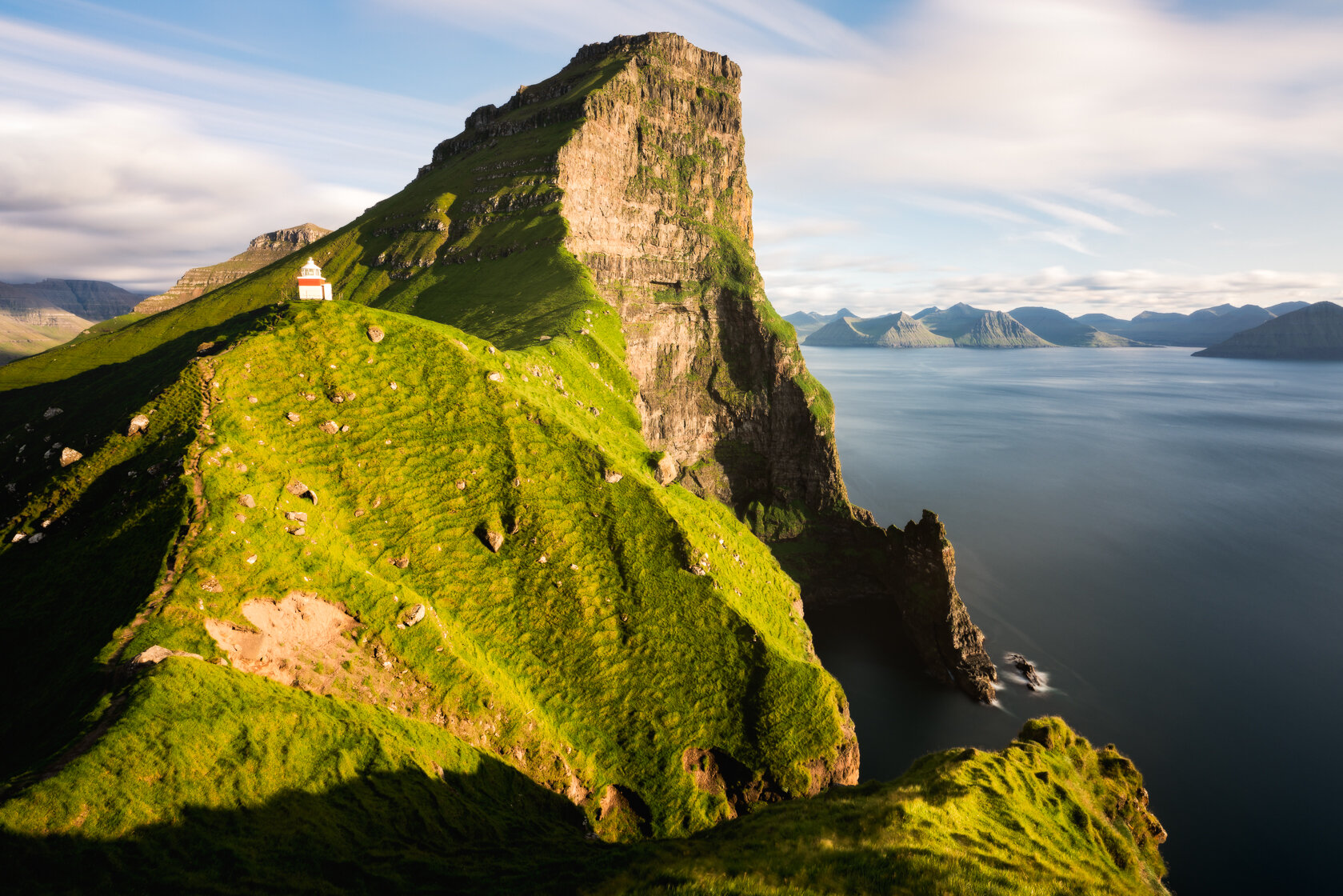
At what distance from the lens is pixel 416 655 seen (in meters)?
30.7

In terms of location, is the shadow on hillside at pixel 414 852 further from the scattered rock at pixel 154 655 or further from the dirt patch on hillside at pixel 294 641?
the scattered rock at pixel 154 655

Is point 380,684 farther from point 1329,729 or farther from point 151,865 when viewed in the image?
point 1329,729

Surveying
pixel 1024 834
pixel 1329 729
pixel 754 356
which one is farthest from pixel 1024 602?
pixel 1024 834

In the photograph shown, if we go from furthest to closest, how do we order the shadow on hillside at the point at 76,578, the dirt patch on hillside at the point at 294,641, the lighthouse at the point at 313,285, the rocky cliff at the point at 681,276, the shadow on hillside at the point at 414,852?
the rocky cliff at the point at 681,276 → the lighthouse at the point at 313,285 → the dirt patch on hillside at the point at 294,641 → the shadow on hillside at the point at 76,578 → the shadow on hillside at the point at 414,852

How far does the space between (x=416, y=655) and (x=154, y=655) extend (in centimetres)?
1141

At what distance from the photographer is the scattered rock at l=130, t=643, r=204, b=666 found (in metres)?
22.1

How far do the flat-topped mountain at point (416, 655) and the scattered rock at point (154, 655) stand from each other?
0.13 meters

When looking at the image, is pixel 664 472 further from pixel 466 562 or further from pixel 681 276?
pixel 681 276

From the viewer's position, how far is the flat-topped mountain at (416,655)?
19.2 meters

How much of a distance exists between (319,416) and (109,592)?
51.8ft

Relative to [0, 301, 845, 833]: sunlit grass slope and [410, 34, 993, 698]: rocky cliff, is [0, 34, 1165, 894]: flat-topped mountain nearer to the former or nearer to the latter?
[0, 301, 845, 833]: sunlit grass slope

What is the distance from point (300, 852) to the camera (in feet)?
63.8

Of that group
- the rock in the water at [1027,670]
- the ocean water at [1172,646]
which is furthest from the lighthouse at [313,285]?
the rock in the water at [1027,670]

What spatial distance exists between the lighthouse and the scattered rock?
110 feet
